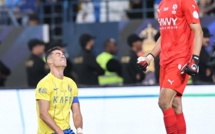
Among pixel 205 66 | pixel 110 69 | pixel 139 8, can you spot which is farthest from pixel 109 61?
pixel 139 8

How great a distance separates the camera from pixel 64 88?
9539 millimetres

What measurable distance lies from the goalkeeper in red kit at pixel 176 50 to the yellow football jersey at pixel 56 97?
3.79 ft

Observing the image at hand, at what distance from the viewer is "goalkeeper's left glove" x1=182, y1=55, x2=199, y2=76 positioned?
29.8 ft

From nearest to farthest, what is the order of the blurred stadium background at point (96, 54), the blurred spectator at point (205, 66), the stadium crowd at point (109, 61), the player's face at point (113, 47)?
the blurred stadium background at point (96, 54), the blurred spectator at point (205, 66), the stadium crowd at point (109, 61), the player's face at point (113, 47)

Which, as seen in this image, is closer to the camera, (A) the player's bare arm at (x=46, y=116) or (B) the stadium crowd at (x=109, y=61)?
(A) the player's bare arm at (x=46, y=116)

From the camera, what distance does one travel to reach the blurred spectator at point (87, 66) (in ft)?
52.7

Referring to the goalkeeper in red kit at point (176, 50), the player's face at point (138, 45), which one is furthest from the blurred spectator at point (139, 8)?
the goalkeeper in red kit at point (176, 50)

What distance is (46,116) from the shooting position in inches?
367

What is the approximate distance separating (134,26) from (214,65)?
118 inches

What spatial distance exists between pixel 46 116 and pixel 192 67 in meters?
1.86

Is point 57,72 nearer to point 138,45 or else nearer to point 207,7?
point 138,45

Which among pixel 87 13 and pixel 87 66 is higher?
pixel 87 13

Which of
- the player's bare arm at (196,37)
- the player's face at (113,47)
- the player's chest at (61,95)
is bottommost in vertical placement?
the player's chest at (61,95)

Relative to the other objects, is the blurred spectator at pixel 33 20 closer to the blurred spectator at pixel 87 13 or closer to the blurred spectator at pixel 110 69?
the blurred spectator at pixel 87 13
